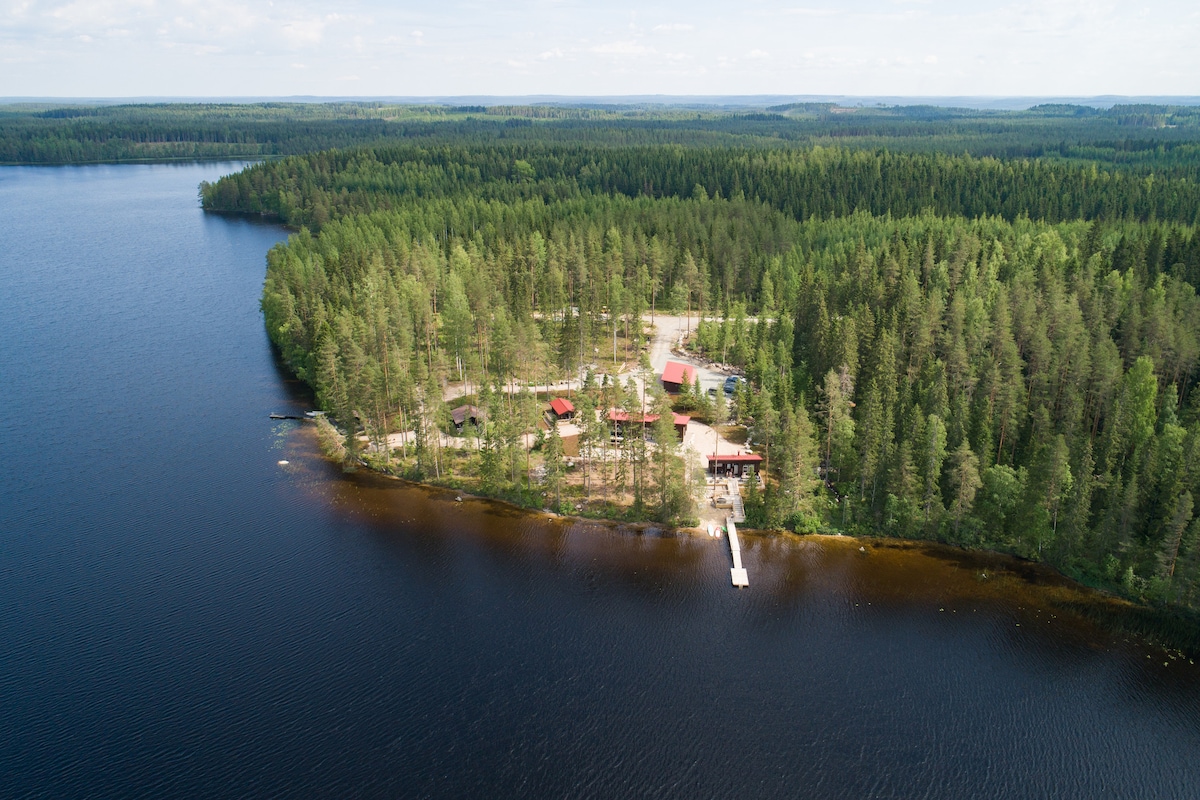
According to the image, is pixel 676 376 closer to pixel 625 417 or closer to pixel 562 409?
pixel 562 409

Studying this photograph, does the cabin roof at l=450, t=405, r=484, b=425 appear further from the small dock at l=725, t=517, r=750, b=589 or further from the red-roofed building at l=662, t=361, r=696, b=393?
the small dock at l=725, t=517, r=750, b=589

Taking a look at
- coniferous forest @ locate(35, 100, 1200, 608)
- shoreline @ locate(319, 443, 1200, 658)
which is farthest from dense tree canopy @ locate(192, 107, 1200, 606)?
shoreline @ locate(319, 443, 1200, 658)

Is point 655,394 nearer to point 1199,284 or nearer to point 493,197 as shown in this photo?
point 1199,284

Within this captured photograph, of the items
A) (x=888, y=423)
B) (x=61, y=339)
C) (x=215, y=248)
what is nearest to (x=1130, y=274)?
(x=888, y=423)

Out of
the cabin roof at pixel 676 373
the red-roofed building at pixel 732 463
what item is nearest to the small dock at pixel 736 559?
the red-roofed building at pixel 732 463

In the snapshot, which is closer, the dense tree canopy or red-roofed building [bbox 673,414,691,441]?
the dense tree canopy

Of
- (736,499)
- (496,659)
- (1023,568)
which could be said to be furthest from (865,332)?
(496,659)
